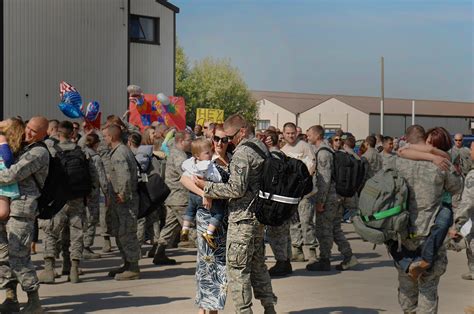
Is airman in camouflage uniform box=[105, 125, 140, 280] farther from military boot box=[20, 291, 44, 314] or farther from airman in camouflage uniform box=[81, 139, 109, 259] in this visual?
military boot box=[20, 291, 44, 314]

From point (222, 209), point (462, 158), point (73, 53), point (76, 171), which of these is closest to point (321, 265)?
point (76, 171)

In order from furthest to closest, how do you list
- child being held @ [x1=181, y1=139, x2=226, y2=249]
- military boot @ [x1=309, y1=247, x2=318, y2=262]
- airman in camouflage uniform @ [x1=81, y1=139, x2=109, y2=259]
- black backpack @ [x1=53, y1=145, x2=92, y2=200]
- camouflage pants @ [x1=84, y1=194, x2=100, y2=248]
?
camouflage pants @ [x1=84, y1=194, x2=100, y2=248], military boot @ [x1=309, y1=247, x2=318, y2=262], airman in camouflage uniform @ [x1=81, y1=139, x2=109, y2=259], black backpack @ [x1=53, y1=145, x2=92, y2=200], child being held @ [x1=181, y1=139, x2=226, y2=249]

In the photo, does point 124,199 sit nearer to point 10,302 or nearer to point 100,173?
point 100,173

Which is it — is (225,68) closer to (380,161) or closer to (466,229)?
(380,161)

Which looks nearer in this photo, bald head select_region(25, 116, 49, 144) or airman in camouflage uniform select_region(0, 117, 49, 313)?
airman in camouflage uniform select_region(0, 117, 49, 313)

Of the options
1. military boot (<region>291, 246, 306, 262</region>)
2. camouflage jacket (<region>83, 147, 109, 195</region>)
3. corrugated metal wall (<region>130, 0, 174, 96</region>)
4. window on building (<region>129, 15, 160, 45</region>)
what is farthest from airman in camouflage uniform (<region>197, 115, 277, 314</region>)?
window on building (<region>129, 15, 160, 45</region>)

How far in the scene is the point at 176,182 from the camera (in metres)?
11.9

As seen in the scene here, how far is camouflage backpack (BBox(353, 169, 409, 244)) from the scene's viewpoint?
21.4ft

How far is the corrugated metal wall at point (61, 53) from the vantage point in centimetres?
2830

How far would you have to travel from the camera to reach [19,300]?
9.05m

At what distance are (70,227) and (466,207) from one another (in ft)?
16.9

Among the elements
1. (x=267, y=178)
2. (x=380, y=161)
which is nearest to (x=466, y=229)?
(x=267, y=178)

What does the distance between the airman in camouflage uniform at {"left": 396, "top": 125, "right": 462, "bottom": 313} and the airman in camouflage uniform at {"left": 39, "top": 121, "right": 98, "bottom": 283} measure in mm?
4887

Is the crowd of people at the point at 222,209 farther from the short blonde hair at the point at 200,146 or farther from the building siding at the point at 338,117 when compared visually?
the building siding at the point at 338,117
